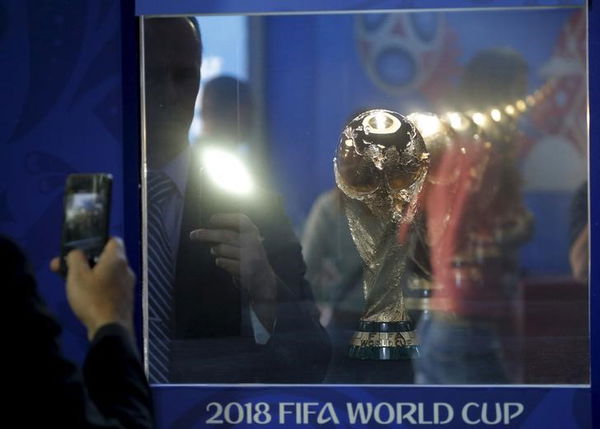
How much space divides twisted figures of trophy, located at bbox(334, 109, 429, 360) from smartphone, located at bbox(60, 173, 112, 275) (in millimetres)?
1100

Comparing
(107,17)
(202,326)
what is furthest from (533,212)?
(107,17)

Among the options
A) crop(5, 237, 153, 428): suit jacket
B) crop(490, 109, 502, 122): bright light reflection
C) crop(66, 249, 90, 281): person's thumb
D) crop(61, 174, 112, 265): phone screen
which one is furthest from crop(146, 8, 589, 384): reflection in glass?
crop(5, 237, 153, 428): suit jacket

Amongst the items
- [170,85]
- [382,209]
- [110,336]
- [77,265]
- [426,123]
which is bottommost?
[110,336]

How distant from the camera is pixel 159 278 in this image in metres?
3.00

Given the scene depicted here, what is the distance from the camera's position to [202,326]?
3039 millimetres

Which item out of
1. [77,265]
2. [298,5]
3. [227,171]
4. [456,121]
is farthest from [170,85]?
[77,265]

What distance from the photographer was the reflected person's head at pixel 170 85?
2.96m

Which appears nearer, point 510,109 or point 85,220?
point 85,220

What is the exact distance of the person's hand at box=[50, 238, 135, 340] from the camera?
5.81 ft

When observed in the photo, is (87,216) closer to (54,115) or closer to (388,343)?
(54,115)

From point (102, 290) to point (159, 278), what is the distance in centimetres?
123

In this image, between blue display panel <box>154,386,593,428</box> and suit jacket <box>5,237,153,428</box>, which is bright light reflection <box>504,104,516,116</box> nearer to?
blue display panel <box>154,386,593,428</box>

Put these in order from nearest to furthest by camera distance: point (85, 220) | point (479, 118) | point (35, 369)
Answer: point (35, 369) → point (85, 220) → point (479, 118)

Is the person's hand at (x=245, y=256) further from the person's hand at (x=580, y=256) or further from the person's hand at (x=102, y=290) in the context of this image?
the person's hand at (x=102, y=290)
